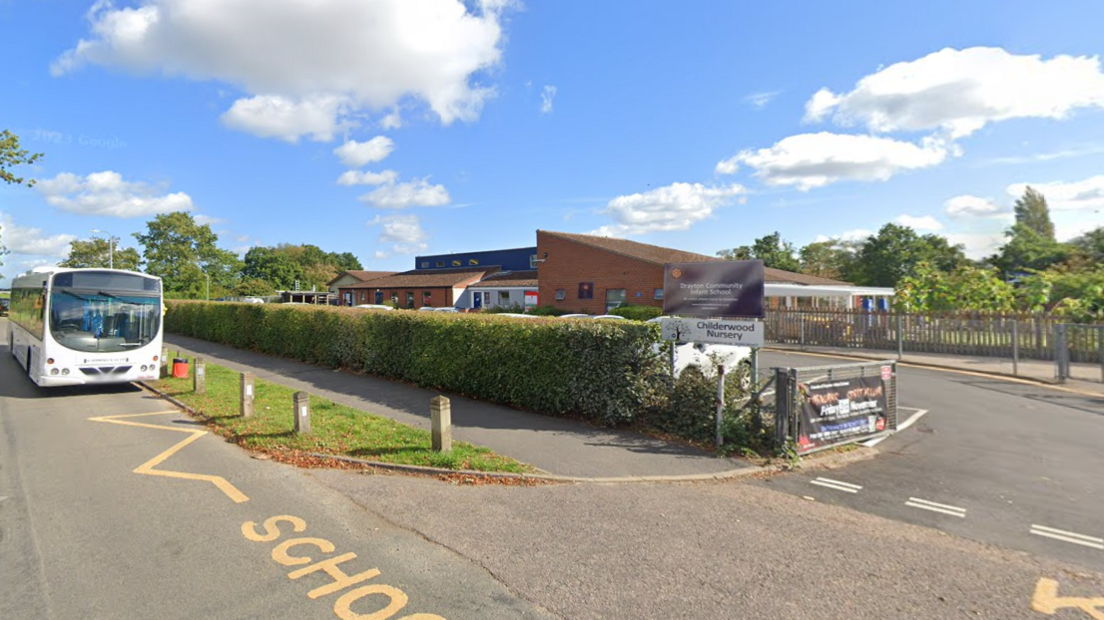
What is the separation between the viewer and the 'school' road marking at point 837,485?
6.39 meters

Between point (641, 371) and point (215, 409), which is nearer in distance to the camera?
point (641, 371)

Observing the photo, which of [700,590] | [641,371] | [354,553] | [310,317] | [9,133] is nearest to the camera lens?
[700,590]

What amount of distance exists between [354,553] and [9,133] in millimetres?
30736

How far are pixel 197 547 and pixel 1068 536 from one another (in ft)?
27.3

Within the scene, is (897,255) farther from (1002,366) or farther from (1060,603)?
(1060,603)

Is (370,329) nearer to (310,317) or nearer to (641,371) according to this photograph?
(310,317)

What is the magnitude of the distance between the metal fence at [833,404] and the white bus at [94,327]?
14.0 metres

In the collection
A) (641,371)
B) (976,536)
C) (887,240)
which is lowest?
(976,536)

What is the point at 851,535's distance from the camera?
5016 millimetres

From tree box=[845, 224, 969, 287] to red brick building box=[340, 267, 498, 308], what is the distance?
125ft

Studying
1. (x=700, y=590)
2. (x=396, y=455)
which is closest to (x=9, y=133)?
(x=396, y=455)

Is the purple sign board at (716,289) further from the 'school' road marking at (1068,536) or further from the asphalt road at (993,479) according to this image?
the 'school' road marking at (1068,536)

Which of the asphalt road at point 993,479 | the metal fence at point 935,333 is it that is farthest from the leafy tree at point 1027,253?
the asphalt road at point 993,479

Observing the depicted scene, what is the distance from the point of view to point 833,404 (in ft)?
26.0
